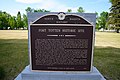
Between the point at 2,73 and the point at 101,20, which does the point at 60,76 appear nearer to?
the point at 2,73

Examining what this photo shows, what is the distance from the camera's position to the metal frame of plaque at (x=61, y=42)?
468 centimetres

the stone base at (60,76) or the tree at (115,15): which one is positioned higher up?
the tree at (115,15)

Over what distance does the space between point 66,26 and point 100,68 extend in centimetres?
364

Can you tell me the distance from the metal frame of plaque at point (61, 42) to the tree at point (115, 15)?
136ft

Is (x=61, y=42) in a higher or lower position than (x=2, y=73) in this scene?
higher

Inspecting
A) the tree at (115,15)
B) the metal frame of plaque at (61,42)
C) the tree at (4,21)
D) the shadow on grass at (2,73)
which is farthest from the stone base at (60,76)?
the tree at (4,21)

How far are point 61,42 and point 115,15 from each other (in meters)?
43.7

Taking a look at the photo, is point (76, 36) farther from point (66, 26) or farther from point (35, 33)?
point (35, 33)

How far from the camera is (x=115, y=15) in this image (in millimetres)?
45250

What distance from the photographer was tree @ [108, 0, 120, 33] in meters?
44.6

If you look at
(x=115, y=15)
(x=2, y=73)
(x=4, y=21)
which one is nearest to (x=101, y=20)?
(x=115, y=15)

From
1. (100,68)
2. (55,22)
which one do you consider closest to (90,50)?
(55,22)

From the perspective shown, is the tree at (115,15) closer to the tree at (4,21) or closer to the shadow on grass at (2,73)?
the tree at (4,21)

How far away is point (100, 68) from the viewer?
24.6 feet
